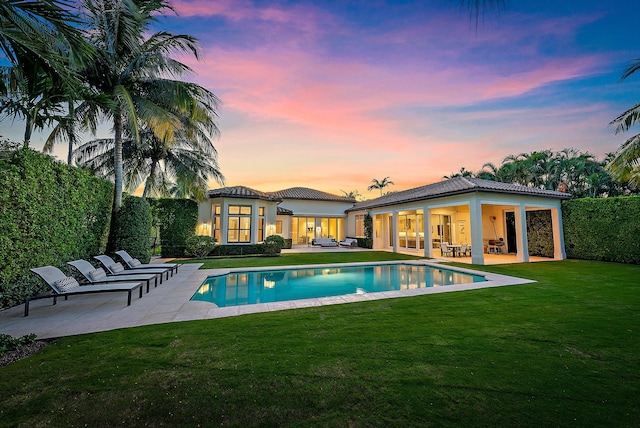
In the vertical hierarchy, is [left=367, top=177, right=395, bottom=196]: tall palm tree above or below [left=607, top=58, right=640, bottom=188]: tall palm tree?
above

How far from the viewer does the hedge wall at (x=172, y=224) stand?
1616cm

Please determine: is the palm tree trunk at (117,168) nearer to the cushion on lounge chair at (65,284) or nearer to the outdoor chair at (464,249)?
the cushion on lounge chair at (65,284)

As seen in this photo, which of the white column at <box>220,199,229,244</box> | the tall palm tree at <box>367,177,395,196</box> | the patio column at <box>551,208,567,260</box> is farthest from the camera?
the tall palm tree at <box>367,177,395,196</box>

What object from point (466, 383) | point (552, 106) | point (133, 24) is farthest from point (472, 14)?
point (552, 106)

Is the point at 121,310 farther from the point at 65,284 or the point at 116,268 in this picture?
the point at 116,268

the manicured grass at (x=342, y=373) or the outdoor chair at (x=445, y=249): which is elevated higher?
the outdoor chair at (x=445, y=249)

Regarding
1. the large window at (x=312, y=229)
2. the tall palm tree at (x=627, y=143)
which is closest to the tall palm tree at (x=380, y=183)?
the large window at (x=312, y=229)

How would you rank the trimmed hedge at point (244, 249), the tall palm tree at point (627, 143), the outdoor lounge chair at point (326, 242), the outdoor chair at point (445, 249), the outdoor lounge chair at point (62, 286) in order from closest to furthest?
the outdoor lounge chair at point (62, 286)
the tall palm tree at point (627, 143)
the outdoor chair at point (445, 249)
the trimmed hedge at point (244, 249)
the outdoor lounge chair at point (326, 242)

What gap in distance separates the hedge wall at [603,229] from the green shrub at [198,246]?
20507 millimetres

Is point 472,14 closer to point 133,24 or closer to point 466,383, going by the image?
point 466,383

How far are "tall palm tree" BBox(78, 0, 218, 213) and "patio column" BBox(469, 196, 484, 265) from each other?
13322mm

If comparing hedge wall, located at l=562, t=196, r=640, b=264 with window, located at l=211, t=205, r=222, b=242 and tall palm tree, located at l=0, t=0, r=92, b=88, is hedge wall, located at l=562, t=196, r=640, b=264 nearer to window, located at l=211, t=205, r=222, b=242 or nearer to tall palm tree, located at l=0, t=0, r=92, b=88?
tall palm tree, located at l=0, t=0, r=92, b=88

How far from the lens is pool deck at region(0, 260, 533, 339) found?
4445 millimetres

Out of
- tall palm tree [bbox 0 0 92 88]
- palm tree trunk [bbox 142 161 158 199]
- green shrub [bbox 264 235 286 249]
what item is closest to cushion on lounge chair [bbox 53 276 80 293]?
tall palm tree [bbox 0 0 92 88]
